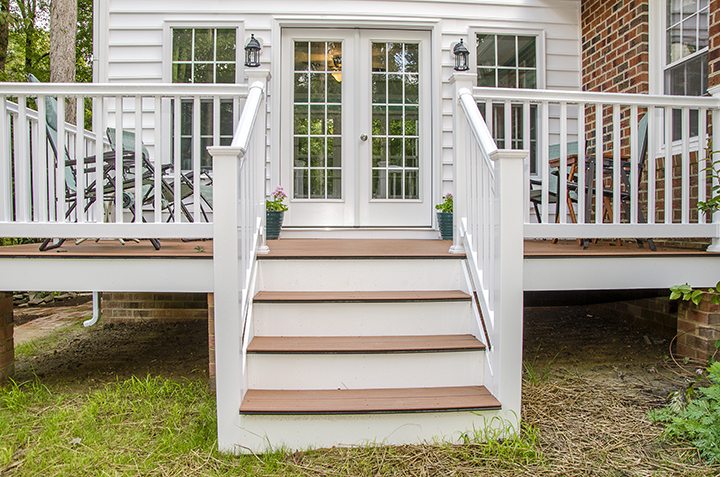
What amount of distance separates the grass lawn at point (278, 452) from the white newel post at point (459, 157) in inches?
37.8

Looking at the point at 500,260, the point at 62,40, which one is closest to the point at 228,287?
the point at 500,260

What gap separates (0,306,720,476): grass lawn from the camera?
1913 millimetres

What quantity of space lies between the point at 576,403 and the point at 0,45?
10608mm

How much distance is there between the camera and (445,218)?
4.34m

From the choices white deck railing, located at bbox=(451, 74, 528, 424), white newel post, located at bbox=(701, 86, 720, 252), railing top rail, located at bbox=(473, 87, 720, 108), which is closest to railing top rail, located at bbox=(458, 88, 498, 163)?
white deck railing, located at bbox=(451, 74, 528, 424)

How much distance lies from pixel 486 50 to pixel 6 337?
445 cm

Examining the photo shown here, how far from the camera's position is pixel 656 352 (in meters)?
3.34

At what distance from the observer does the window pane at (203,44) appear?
181 inches

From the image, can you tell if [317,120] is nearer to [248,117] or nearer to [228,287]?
[248,117]

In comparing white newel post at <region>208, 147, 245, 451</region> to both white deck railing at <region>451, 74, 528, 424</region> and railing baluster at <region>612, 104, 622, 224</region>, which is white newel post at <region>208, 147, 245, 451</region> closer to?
white deck railing at <region>451, 74, 528, 424</region>

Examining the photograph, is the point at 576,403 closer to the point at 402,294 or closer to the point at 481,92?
the point at 402,294

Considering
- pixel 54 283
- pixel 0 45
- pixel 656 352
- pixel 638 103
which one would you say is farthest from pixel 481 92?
pixel 0 45

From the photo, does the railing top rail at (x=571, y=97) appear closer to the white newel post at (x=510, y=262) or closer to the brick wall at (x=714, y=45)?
the brick wall at (x=714, y=45)

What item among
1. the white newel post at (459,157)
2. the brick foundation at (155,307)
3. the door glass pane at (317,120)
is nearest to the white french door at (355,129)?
the door glass pane at (317,120)
